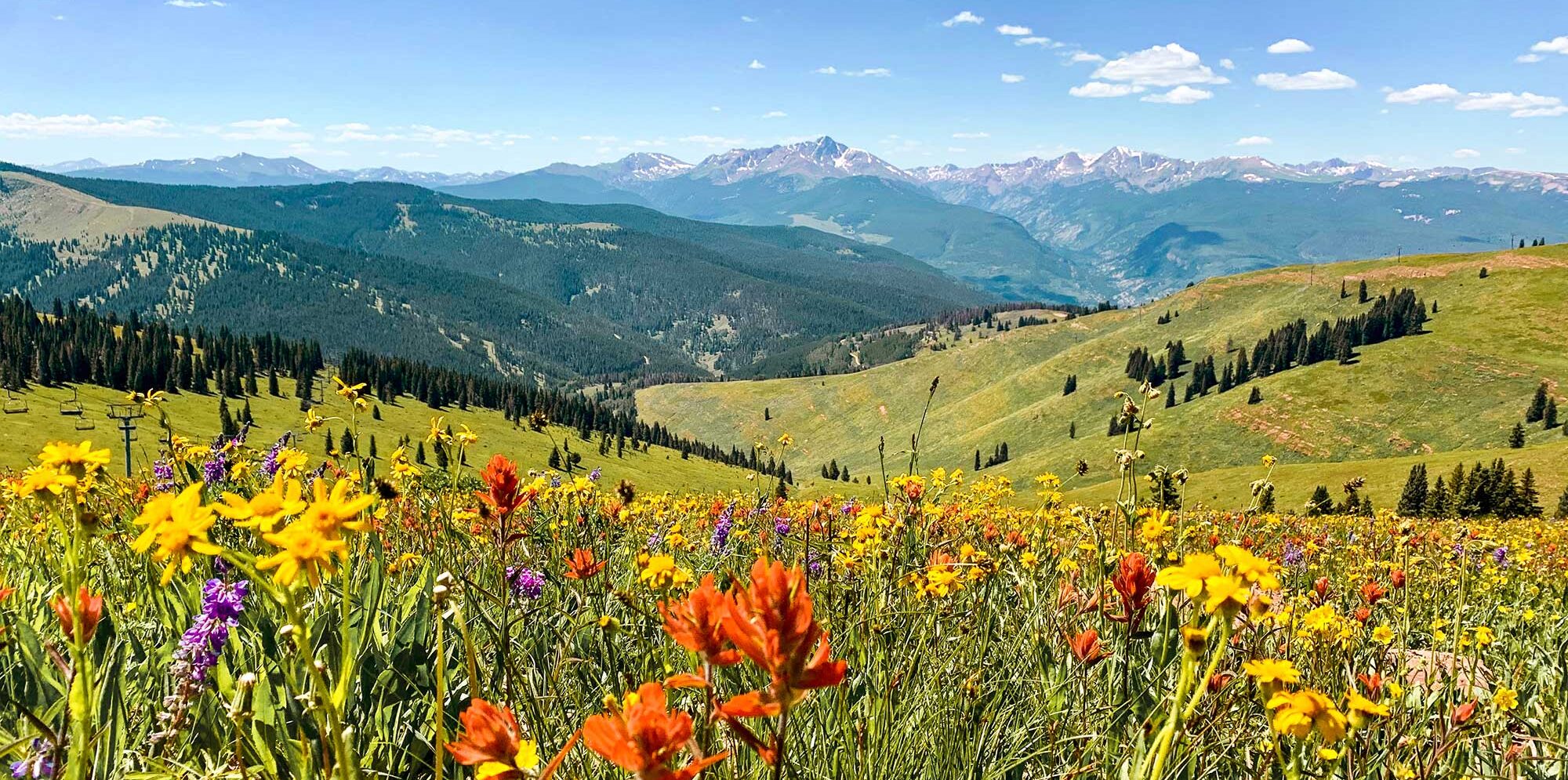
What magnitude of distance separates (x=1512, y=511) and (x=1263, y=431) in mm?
90833

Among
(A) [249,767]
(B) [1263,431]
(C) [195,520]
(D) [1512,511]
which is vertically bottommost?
(B) [1263,431]

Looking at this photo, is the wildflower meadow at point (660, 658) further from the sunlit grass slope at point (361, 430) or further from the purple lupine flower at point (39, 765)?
the sunlit grass slope at point (361, 430)

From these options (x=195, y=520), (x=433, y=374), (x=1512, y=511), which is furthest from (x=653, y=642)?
(x=433, y=374)

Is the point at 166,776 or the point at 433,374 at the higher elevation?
the point at 166,776

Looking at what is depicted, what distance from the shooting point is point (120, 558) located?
470 centimetres

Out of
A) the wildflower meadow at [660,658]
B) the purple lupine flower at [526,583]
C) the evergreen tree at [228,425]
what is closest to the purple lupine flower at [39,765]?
the wildflower meadow at [660,658]

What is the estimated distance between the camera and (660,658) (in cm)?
336

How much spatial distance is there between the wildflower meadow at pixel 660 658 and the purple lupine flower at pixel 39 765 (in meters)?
0.02

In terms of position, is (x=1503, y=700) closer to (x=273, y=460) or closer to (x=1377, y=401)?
(x=273, y=460)

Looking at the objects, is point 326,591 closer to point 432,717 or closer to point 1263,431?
point 432,717

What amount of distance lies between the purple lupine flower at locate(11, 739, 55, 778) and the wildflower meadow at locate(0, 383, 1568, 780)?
0.02 m

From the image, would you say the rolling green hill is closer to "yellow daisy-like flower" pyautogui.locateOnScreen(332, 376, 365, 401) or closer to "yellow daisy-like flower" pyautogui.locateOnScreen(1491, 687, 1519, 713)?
"yellow daisy-like flower" pyautogui.locateOnScreen(1491, 687, 1519, 713)

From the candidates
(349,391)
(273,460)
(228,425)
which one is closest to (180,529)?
(349,391)

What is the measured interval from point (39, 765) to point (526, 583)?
7.25 ft
